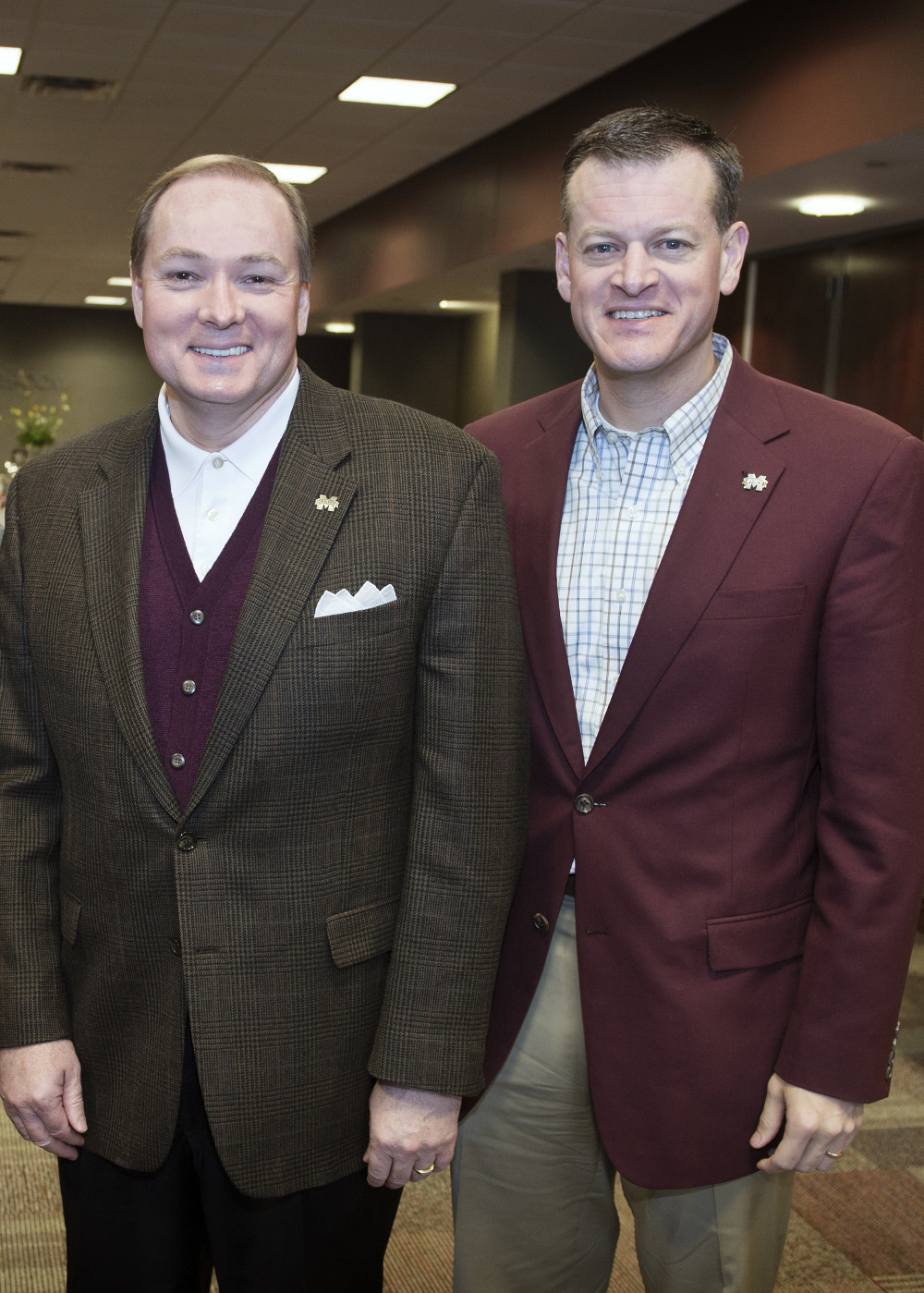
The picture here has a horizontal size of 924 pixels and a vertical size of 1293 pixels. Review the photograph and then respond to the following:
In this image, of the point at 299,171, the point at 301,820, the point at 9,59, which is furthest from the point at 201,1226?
the point at 299,171

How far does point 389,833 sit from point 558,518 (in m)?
0.47

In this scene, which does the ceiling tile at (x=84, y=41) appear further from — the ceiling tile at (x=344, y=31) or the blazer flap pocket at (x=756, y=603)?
the blazer flap pocket at (x=756, y=603)

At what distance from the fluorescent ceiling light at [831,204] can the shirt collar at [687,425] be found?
4886 mm

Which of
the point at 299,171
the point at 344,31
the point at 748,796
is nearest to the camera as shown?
the point at 748,796

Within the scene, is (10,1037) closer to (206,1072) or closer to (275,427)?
(206,1072)

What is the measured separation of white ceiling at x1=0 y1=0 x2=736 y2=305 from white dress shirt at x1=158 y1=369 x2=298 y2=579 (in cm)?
466

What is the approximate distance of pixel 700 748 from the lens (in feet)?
5.35

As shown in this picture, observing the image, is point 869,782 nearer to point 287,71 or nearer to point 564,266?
point 564,266

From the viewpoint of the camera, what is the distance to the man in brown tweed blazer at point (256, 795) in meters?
1.54

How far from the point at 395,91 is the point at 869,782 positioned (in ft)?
21.1

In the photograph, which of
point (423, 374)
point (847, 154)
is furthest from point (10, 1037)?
point (423, 374)

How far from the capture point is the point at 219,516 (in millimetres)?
1610

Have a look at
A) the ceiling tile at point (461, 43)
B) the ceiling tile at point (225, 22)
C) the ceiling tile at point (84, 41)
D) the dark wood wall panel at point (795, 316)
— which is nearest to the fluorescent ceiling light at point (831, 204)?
the dark wood wall panel at point (795, 316)

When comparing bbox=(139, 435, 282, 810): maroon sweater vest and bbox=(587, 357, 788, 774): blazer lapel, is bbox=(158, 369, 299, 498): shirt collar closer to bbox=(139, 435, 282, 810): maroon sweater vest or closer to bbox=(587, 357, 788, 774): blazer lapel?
bbox=(139, 435, 282, 810): maroon sweater vest
